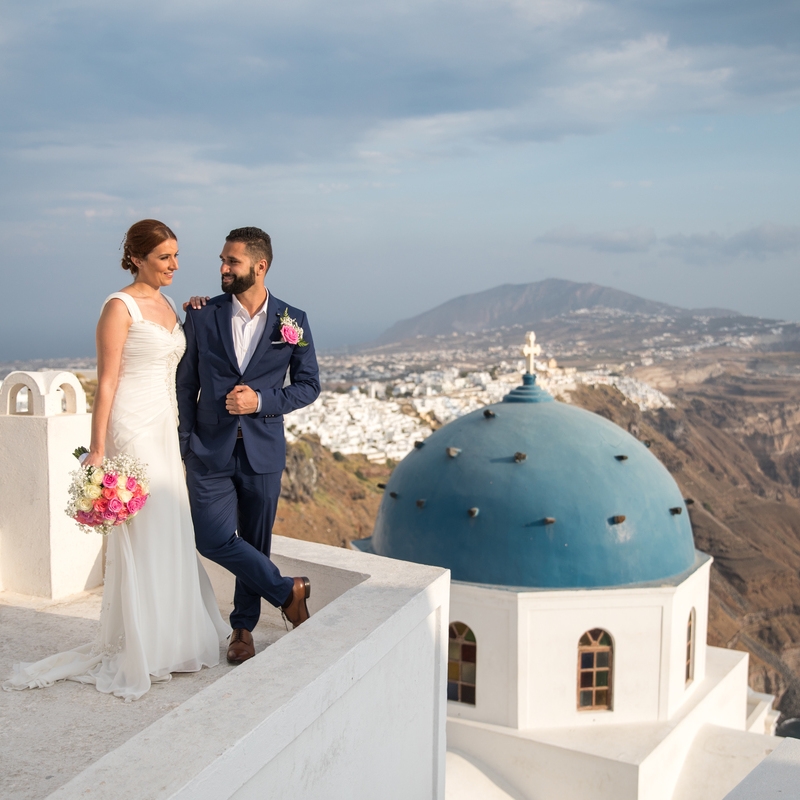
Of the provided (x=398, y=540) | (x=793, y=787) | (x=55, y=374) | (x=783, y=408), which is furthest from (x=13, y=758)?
(x=783, y=408)

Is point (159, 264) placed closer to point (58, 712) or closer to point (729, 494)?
point (58, 712)

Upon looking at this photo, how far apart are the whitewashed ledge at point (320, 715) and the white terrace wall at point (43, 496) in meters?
0.59

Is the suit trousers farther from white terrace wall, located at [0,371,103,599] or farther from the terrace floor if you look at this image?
white terrace wall, located at [0,371,103,599]

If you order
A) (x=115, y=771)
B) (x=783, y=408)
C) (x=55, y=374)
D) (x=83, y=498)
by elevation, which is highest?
(x=55, y=374)

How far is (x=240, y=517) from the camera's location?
3.81m

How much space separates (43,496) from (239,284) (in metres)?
2.04

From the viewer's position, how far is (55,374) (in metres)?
4.81

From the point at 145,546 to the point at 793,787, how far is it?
2718 mm

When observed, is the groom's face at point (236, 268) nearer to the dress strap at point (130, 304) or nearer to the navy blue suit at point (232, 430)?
the navy blue suit at point (232, 430)

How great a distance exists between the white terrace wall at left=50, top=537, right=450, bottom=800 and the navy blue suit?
0.57 metres

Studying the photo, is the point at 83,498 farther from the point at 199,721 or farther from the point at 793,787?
the point at 793,787

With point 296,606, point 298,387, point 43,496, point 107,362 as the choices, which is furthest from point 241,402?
point 43,496

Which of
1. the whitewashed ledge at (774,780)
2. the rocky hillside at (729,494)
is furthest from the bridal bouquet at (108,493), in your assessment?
the rocky hillside at (729,494)

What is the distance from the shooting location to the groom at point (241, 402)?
353 cm
